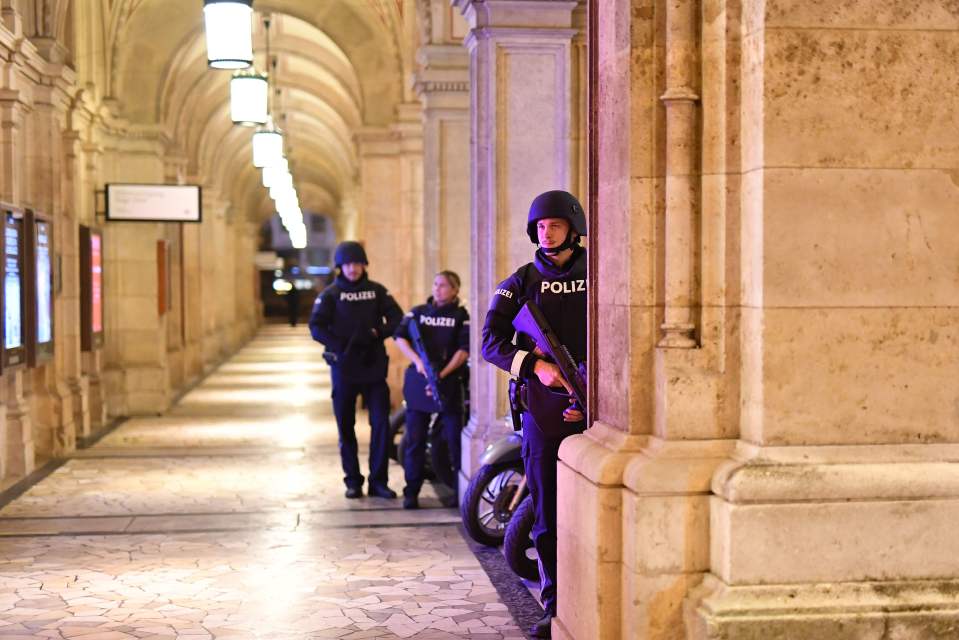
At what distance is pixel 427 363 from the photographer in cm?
977

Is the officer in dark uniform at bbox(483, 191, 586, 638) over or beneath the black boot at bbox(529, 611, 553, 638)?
over

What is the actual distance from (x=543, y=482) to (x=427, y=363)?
3.74 m

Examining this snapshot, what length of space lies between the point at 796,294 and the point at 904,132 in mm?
622

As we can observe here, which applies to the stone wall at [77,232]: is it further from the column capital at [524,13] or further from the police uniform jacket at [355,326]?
the column capital at [524,13]

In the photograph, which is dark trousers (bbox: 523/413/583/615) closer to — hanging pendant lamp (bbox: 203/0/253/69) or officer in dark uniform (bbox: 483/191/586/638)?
officer in dark uniform (bbox: 483/191/586/638)

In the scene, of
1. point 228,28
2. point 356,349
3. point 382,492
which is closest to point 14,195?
point 228,28

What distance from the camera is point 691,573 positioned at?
178 inches

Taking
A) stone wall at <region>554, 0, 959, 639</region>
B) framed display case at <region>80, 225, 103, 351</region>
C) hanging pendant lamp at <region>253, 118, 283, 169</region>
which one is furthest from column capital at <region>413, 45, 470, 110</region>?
stone wall at <region>554, 0, 959, 639</region>

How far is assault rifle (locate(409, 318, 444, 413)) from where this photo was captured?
9.74 metres

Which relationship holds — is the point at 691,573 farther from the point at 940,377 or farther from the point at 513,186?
the point at 513,186

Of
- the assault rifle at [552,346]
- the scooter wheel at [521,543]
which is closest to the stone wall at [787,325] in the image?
the assault rifle at [552,346]

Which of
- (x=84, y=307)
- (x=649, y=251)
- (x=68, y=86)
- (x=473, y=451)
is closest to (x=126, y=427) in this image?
(x=84, y=307)

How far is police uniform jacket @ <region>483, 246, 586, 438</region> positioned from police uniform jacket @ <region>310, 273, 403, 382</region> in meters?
4.06

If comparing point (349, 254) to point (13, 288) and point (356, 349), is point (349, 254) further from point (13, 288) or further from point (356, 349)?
point (13, 288)
